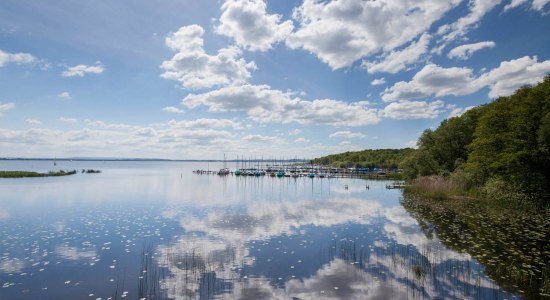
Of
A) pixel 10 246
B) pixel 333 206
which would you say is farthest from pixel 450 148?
pixel 10 246

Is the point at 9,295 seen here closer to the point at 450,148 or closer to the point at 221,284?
the point at 221,284

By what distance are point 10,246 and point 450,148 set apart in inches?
3238

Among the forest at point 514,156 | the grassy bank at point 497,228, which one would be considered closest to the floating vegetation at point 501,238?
the grassy bank at point 497,228

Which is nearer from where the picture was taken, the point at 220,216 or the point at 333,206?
the point at 220,216

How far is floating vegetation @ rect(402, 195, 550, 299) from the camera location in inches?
702

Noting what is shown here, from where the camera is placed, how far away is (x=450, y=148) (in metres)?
79.7

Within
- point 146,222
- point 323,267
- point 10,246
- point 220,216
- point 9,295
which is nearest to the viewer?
point 9,295

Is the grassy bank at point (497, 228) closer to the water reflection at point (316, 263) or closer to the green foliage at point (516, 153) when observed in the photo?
the green foliage at point (516, 153)

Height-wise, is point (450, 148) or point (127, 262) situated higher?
point (450, 148)

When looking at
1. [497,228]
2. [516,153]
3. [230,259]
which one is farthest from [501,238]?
[230,259]

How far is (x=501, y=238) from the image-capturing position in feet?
87.7

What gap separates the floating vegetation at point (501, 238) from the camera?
17.8 metres

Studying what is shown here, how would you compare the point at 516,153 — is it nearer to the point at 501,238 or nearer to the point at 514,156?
the point at 514,156

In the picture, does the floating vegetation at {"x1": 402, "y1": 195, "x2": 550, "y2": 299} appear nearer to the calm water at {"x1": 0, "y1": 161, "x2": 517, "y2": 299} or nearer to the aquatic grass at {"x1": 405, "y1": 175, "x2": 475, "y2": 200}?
the calm water at {"x1": 0, "y1": 161, "x2": 517, "y2": 299}
